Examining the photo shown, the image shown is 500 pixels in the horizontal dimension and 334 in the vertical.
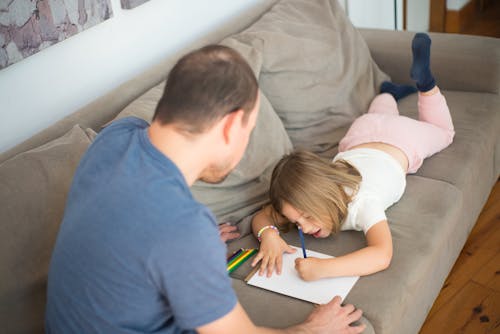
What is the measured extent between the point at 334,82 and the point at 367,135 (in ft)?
1.01

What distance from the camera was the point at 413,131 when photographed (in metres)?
2.21

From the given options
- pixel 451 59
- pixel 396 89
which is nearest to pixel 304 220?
pixel 396 89

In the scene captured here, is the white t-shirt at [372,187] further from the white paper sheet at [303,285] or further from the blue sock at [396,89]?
the blue sock at [396,89]

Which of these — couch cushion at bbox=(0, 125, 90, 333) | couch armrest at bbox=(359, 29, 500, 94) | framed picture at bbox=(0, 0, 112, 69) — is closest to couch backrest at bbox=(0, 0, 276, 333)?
couch cushion at bbox=(0, 125, 90, 333)

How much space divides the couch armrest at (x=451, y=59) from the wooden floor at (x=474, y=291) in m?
0.56

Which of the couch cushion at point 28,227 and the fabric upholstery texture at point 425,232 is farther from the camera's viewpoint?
the fabric upholstery texture at point 425,232

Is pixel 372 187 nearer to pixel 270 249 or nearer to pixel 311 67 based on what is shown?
pixel 270 249

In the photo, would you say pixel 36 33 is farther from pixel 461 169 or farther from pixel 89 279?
pixel 461 169

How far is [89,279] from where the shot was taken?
1.16 metres

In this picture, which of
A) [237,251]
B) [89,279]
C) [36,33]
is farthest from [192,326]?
[36,33]

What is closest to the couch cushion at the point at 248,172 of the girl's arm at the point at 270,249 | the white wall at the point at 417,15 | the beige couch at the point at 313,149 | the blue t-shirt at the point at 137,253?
the beige couch at the point at 313,149

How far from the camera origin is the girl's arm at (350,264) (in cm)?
170

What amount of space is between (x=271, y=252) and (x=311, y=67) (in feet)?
2.72

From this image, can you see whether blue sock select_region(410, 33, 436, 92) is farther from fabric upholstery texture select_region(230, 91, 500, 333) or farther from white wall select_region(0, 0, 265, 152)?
white wall select_region(0, 0, 265, 152)
